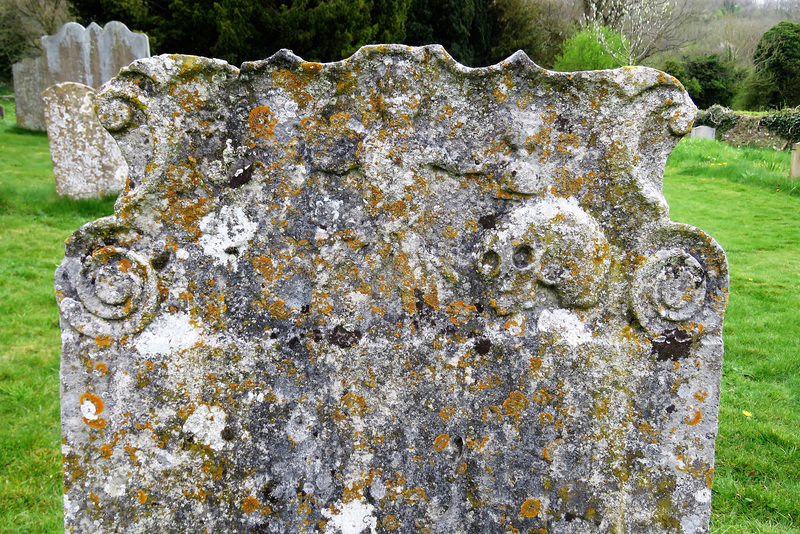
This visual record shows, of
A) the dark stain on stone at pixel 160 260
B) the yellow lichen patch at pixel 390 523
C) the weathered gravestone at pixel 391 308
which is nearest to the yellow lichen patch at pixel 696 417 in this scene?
the weathered gravestone at pixel 391 308

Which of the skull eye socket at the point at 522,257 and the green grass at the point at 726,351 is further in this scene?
the green grass at the point at 726,351

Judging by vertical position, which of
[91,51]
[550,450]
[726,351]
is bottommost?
[726,351]

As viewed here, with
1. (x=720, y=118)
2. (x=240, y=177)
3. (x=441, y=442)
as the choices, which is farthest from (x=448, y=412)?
(x=720, y=118)

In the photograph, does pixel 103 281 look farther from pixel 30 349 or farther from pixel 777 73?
pixel 777 73

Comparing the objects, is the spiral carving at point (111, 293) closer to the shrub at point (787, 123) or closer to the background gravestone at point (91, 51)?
the background gravestone at point (91, 51)

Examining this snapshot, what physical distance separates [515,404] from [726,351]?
3889 mm

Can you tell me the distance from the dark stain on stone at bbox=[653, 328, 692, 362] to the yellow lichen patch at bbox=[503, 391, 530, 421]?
0.50 m

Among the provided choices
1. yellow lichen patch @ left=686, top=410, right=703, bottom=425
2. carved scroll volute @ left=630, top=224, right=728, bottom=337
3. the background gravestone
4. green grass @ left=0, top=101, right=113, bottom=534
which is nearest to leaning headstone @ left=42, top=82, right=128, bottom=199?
green grass @ left=0, top=101, right=113, bottom=534

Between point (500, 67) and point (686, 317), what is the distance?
1094mm

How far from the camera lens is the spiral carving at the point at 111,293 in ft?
5.64

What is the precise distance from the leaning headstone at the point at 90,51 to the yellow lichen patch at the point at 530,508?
23.9 ft

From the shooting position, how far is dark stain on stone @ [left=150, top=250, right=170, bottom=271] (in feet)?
5.82

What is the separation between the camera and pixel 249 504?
6.07 ft

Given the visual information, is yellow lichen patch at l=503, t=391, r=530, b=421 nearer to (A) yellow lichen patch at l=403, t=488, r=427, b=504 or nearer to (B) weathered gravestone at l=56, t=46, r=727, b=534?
(B) weathered gravestone at l=56, t=46, r=727, b=534
